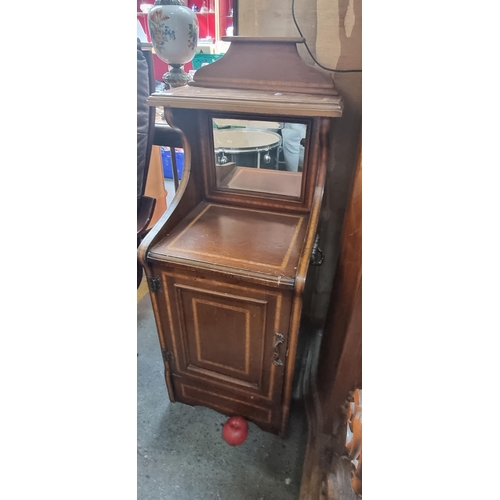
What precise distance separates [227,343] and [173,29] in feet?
3.42

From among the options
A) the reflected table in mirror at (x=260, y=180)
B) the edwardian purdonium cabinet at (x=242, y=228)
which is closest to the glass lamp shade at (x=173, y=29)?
the edwardian purdonium cabinet at (x=242, y=228)

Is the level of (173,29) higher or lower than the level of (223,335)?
higher

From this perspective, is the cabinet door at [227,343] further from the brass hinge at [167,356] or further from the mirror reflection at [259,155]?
the mirror reflection at [259,155]

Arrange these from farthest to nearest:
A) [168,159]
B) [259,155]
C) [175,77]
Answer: [168,159] < [175,77] < [259,155]

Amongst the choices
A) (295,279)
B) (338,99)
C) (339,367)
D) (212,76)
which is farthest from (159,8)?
(339,367)

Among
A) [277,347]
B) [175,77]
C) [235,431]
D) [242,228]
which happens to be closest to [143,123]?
[175,77]

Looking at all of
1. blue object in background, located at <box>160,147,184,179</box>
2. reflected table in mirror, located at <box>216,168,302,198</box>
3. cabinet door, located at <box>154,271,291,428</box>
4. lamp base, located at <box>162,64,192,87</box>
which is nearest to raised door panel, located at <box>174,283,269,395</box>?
cabinet door, located at <box>154,271,291,428</box>

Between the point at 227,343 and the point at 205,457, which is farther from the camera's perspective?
the point at 205,457

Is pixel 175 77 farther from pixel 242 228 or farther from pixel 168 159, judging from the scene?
pixel 168 159

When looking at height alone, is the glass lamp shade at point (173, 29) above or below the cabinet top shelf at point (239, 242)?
above

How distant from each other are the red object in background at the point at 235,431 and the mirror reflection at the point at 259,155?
0.82 meters

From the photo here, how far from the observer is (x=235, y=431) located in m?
1.21

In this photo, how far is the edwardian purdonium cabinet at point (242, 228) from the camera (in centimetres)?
90
